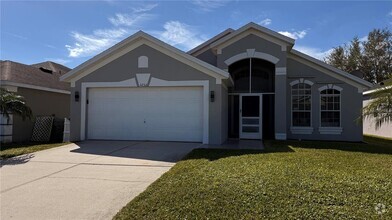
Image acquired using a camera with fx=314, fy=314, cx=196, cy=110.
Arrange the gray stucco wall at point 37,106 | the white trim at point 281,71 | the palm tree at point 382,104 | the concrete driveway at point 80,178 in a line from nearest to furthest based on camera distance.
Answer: the concrete driveway at point 80,178, the palm tree at point 382,104, the white trim at point 281,71, the gray stucco wall at point 37,106

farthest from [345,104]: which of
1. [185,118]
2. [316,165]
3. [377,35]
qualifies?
[377,35]

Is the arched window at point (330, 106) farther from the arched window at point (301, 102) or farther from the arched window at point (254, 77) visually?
the arched window at point (254, 77)

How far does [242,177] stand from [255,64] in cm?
1166

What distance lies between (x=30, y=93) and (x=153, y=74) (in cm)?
731

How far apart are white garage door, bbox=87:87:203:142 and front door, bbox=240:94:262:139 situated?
336cm

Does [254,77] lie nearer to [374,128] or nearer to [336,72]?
[336,72]

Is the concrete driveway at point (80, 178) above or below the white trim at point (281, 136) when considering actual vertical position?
below

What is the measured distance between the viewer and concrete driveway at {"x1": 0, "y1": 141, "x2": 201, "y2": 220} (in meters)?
5.20

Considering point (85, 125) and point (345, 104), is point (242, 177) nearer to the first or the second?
point (85, 125)

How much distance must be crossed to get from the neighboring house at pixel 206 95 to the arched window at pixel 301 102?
48 millimetres

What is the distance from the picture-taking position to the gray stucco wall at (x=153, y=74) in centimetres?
1255

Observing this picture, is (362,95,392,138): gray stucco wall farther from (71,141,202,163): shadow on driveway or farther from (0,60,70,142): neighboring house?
(0,60,70,142): neighboring house

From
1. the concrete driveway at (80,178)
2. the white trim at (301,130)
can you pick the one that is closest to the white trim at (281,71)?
the white trim at (301,130)

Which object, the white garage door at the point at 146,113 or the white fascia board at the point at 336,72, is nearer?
the white garage door at the point at 146,113
